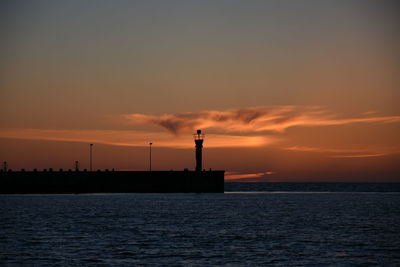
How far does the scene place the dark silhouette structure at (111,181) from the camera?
520 feet

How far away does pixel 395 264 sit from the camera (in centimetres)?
4444

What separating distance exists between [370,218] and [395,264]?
42844 millimetres

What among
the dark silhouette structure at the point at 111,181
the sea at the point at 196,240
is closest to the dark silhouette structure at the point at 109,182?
the dark silhouette structure at the point at 111,181

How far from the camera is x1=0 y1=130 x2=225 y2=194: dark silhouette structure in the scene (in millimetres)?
158375

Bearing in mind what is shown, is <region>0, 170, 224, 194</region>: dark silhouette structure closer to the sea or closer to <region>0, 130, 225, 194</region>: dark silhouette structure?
<region>0, 130, 225, 194</region>: dark silhouette structure

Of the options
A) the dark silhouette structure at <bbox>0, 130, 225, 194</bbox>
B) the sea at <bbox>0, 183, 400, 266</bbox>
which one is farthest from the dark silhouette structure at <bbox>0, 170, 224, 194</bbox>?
the sea at <bbox>0, 183, 400, 266</bbox>

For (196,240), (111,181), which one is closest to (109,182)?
(111,181)

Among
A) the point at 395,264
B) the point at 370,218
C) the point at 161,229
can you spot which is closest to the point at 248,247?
the point at 395,264

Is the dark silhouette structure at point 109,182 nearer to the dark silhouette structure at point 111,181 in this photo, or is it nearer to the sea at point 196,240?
the dark silhouette structure at point 111,181

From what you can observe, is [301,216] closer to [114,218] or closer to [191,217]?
[191,217]

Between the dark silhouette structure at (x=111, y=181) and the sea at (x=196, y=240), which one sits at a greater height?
the dark silhouette structure at (x=111, y=181)

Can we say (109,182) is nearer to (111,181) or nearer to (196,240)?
(111,181)

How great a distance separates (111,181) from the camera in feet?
535

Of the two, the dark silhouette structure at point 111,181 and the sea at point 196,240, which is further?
the dark silhouette structure at point 111,181
